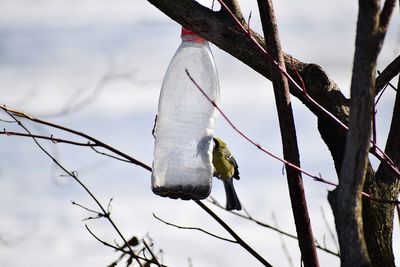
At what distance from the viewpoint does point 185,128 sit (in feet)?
10.4

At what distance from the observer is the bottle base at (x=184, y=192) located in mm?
3002

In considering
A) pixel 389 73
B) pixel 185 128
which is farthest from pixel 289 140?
pixel 185 128

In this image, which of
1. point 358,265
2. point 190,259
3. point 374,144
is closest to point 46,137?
point 190,259

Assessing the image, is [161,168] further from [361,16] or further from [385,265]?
[361,16]

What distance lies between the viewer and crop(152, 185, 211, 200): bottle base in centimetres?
300

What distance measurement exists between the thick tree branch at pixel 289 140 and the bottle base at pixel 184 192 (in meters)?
0.63

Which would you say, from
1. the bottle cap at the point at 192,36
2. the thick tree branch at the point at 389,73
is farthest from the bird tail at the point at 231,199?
the thick tree branch at the point at 389,73

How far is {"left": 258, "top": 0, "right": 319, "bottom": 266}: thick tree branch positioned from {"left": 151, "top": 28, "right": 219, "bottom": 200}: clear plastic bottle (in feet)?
1.70

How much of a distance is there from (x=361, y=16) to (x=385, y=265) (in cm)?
120

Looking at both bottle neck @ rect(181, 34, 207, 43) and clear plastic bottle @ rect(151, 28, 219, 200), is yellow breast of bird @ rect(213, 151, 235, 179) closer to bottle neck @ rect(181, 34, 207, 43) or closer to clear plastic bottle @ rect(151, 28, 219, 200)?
clear plastic bottle @ rect(151, 28, 219, 200)

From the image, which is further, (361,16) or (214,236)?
(214,236)

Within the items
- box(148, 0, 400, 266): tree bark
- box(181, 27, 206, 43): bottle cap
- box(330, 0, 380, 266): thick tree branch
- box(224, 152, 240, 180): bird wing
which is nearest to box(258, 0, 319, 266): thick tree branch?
box(148, 0, 400, 266): tree bark

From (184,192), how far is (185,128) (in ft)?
0.88

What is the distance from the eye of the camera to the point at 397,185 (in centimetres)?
265
